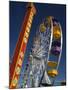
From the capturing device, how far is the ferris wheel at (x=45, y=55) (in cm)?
221

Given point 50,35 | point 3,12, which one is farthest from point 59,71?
point 3,12

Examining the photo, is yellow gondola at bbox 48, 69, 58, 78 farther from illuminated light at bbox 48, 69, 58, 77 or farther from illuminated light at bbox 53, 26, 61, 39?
illuminated light at bbox 53, 26, 61, 39

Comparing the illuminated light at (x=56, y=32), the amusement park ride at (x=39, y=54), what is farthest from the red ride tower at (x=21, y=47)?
the illuminated light at (x=56, y=32)

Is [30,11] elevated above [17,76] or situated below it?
above

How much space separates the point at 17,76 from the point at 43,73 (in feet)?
0.72

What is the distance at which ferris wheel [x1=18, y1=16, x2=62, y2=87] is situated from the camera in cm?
221

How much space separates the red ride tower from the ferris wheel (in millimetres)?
71

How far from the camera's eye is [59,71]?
2.27 m

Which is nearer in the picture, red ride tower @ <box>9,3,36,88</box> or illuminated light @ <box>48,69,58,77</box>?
red ride tower @ <box>9,3,36,88</box>

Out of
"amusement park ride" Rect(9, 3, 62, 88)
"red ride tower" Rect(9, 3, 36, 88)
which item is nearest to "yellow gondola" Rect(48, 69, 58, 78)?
"amusement park ride" Rect(9, 3, 62, 88)

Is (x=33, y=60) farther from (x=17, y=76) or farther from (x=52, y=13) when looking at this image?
(x=52, y=13)

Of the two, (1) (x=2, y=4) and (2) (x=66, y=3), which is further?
(2) (x=66, y=3)

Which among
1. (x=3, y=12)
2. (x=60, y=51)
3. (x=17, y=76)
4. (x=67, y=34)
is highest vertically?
(x=3, y=12)

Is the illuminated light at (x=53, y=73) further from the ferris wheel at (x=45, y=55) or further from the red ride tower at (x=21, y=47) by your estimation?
the red ride tower at (x=21, y=47)
